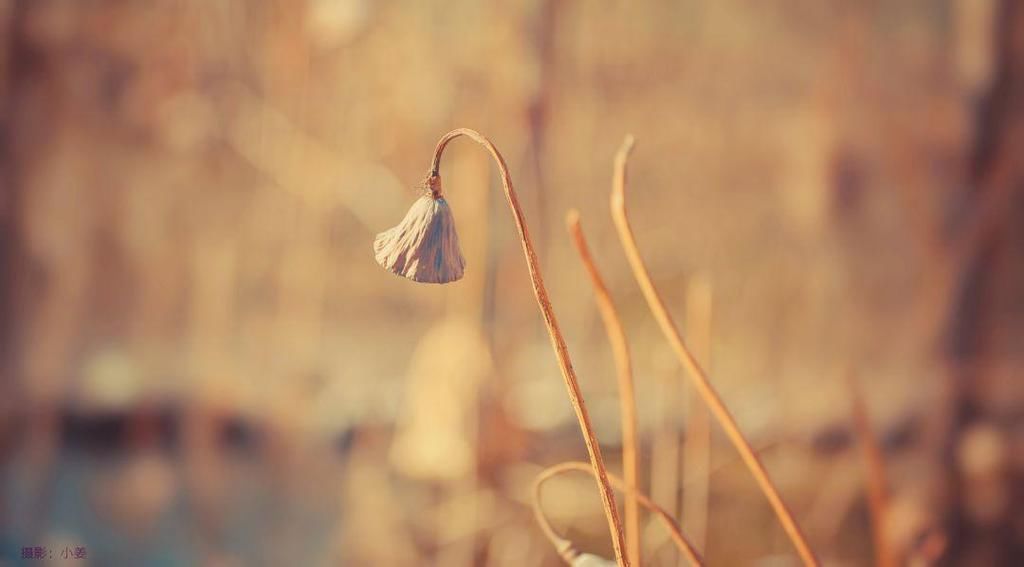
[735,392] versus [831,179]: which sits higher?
[831,179]

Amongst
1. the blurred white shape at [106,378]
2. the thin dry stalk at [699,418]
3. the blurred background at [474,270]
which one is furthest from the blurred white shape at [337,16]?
the blurred white shape at [106,378]

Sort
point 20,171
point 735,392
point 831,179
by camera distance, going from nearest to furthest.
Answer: point 20,171 → point 831,179 → point 735,392

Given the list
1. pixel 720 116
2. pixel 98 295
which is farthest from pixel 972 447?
pixel 98 295

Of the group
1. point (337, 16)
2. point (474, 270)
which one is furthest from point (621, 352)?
point (337, 16)

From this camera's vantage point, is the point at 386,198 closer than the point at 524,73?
No

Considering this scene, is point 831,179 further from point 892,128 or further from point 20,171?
point 20,171

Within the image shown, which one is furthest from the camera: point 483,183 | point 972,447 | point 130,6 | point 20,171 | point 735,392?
point 735,392
